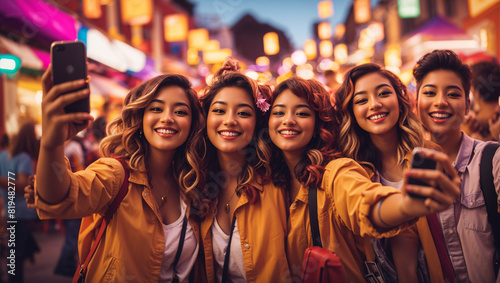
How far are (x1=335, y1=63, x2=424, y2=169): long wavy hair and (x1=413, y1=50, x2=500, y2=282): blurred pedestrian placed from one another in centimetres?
13

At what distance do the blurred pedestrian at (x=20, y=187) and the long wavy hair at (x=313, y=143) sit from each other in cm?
363

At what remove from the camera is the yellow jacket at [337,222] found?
187 centimetres

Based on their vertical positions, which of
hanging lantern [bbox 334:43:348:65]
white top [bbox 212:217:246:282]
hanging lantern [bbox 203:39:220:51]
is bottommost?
white top [bbox 212:217:246:282]

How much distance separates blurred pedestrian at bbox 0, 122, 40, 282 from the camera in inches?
161

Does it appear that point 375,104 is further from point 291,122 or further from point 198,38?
point 198,38

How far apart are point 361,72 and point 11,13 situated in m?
6.49

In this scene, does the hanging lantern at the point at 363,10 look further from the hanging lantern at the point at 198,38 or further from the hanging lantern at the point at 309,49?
the hanging lantern at the point at 198,38

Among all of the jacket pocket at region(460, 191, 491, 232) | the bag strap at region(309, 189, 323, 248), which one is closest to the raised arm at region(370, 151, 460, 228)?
the bag strap at region(309, 189, 323, 248)

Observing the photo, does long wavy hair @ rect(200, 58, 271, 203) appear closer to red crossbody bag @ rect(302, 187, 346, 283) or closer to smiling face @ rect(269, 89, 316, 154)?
smiling face @ rect(269, 89, 316, 154)

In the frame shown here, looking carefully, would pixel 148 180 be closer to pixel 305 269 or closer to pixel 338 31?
pixel 305 269

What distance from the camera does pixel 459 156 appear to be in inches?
88.7

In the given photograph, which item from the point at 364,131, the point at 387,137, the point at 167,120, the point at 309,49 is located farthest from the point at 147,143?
the point at 309,49

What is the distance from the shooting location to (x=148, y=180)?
2336 millimetres

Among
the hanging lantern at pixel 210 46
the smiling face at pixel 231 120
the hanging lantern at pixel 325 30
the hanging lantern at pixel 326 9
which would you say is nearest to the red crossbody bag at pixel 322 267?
the smiling face at pixel 231 120
